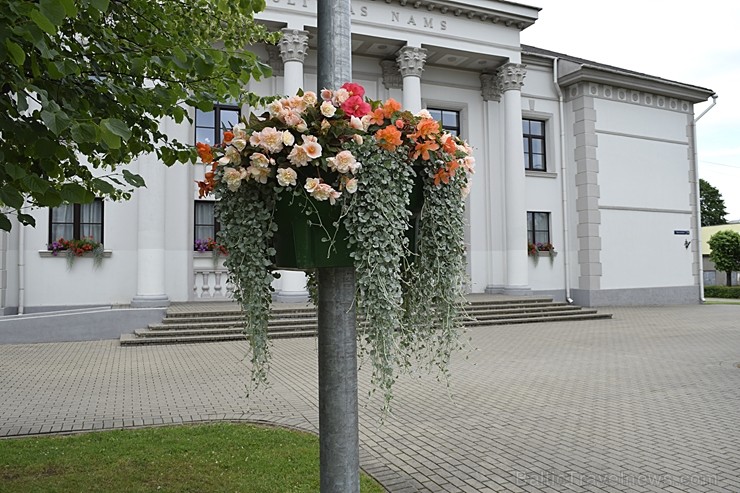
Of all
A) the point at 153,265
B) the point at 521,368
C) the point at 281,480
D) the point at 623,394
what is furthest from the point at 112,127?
the point at 153,265

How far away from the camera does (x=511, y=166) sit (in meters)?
Result: 19.0

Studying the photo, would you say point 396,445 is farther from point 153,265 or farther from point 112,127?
point 153,265

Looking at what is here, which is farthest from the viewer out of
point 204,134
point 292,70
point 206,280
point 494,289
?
point 494,289

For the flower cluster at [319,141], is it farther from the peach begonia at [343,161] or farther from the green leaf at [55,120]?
the green leaf at [55,120]

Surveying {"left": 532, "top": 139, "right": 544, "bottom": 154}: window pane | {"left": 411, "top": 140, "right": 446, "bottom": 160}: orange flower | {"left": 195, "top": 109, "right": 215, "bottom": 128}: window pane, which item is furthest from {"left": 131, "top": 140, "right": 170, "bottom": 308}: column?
{"left": 411, "top": 140, "right": 446, "bottom": 160}: orange flower

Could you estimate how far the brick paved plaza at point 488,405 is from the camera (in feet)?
14.8

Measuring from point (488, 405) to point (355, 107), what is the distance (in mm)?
5033

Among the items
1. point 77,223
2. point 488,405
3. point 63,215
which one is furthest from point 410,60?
point 488,405

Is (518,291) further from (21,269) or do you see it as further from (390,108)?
(390,108)

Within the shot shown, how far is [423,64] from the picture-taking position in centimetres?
1825

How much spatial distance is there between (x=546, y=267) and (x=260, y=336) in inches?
743

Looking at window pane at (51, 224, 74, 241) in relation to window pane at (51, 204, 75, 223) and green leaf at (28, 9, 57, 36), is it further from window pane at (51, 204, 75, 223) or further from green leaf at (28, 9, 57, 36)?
green leaf at (28, 9, 57, 36)

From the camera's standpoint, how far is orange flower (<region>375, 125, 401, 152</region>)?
245cm

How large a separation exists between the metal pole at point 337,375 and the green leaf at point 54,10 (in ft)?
3.59
